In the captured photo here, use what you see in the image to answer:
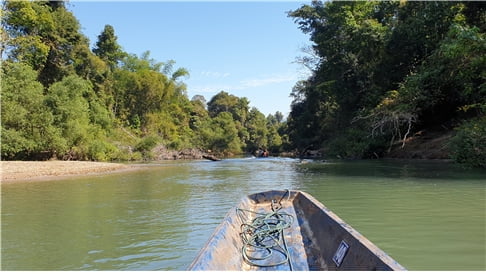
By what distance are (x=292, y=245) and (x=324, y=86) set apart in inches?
1051

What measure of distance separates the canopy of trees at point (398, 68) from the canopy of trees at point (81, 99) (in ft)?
56.7

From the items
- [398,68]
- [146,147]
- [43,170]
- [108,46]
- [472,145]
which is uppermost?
[108,46]

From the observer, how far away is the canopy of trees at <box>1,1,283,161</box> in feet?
69.5

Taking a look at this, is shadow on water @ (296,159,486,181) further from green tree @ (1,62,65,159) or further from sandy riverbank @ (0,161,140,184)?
green tree @ (1,62,65,159)

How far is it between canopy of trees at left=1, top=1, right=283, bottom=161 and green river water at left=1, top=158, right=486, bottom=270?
12062mm

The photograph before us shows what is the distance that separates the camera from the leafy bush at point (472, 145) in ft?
38.7

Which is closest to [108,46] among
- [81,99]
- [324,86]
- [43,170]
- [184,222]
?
[81,99]

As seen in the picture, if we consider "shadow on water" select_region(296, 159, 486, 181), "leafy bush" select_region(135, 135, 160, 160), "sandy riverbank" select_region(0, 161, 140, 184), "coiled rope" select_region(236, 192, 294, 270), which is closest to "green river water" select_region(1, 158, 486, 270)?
"shadow on water" select_region(296, 159, 486, 181)

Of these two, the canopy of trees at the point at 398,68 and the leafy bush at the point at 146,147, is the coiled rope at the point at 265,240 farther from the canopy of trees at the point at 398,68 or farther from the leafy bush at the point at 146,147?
the leafy bush at the point at 146,147

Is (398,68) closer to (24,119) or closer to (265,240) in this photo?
(265,240)

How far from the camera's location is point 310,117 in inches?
1559

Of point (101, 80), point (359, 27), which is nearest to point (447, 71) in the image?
point (359, 27)

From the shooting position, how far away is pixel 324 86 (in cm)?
2975

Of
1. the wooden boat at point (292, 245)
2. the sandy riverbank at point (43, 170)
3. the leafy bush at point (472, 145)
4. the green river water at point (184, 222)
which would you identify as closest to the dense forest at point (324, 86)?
the leafy bush at point (472, 145)
